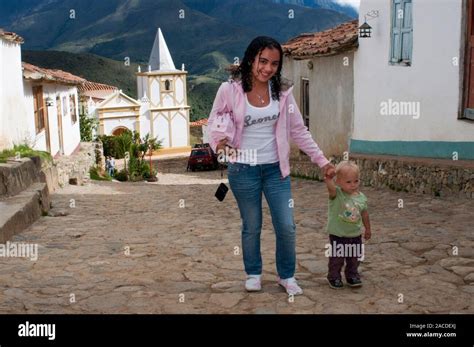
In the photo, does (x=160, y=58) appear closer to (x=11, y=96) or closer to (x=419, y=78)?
(x=11, y=96)

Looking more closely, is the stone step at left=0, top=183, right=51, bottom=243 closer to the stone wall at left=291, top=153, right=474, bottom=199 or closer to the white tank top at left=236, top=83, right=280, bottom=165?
the white tank top at left=236, top=83, right=280, bottom=165

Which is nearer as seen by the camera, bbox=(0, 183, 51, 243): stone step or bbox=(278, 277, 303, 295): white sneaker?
bbox=(278, 277, 303, 295): white sneaker

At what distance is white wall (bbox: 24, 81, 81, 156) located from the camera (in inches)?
592

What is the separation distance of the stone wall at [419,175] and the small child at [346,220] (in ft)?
15.9

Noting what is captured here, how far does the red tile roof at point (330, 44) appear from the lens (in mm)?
11570

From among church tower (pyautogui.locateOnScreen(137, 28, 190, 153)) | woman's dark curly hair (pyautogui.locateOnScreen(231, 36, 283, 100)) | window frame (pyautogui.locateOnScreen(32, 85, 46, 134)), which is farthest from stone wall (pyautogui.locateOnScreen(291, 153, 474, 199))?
church tower (pyautogui.locateOnScreen(137, 28, 190, 153))

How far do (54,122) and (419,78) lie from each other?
43.0 ft

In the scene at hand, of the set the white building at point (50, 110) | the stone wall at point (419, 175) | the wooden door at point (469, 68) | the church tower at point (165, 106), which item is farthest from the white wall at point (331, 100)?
the church tower at point (165, 106)

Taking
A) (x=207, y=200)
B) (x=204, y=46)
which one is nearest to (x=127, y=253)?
(x=207, y=200)

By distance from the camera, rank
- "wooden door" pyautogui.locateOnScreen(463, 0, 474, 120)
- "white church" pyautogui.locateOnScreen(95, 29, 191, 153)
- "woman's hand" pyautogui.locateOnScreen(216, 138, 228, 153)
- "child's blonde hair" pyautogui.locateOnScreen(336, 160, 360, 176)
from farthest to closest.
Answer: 1. "white church" pyautogui.locateOnScreen(95, 29, 191, 153)
2. "wooden door" pyautogui.locateOnScreen(463, 0, 474, 120)
3. "child's blonde hair" pyautogui.locateOnScreen(336, 160, 360, 176)
4. "woman's hand" pyautogui.locateOnScreen(216, 138, 228, 153)

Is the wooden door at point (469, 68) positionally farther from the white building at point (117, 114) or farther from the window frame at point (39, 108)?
the white building at point (117, 114)

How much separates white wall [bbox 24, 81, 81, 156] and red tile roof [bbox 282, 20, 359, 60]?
6972mm

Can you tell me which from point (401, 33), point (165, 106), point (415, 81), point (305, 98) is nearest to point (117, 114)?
point (165, 106)

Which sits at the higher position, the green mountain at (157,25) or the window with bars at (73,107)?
the green mountain at (157,25)
